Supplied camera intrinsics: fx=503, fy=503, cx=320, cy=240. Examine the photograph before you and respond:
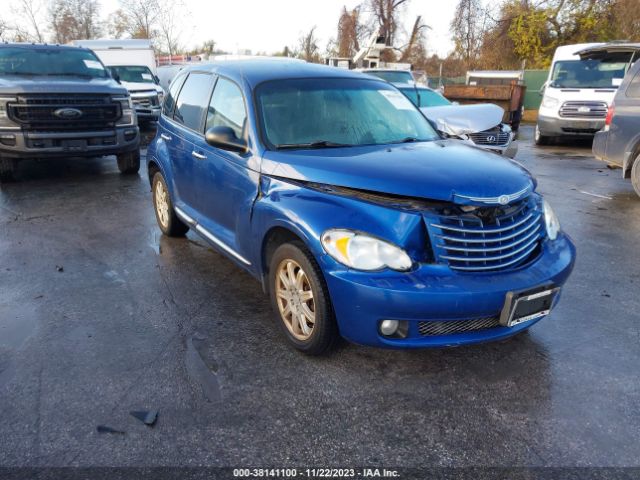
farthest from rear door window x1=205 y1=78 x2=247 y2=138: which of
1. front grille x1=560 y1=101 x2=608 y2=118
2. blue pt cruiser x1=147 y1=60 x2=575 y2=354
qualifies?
front grille x1=560 y1=101 x2=608 y2=118

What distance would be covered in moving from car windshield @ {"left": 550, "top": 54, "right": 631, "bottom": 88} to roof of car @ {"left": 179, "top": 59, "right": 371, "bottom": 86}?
1039 cm

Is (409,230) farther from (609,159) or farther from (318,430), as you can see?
(609,159)

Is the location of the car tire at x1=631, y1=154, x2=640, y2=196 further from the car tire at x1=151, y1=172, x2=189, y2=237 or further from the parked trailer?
the car tire at x1=151, y1=172, x2=189, y2=237

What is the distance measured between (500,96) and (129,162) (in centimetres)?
870

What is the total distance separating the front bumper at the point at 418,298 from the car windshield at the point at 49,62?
316 inches

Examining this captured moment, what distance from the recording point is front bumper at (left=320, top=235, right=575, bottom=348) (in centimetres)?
258

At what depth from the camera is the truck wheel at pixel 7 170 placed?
25.8ft

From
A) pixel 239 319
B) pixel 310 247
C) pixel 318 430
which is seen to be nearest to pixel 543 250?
pixel 310 247

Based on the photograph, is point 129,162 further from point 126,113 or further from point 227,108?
point 227,108

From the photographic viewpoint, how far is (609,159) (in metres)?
7.51

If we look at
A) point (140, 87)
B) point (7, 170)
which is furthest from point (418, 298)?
point (140, 87)

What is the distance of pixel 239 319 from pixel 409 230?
1574 mm

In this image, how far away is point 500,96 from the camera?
40.1 feet

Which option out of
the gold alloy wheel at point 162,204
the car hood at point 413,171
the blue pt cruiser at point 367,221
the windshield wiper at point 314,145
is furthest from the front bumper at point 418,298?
the gold alloy wheel at point 162,204
